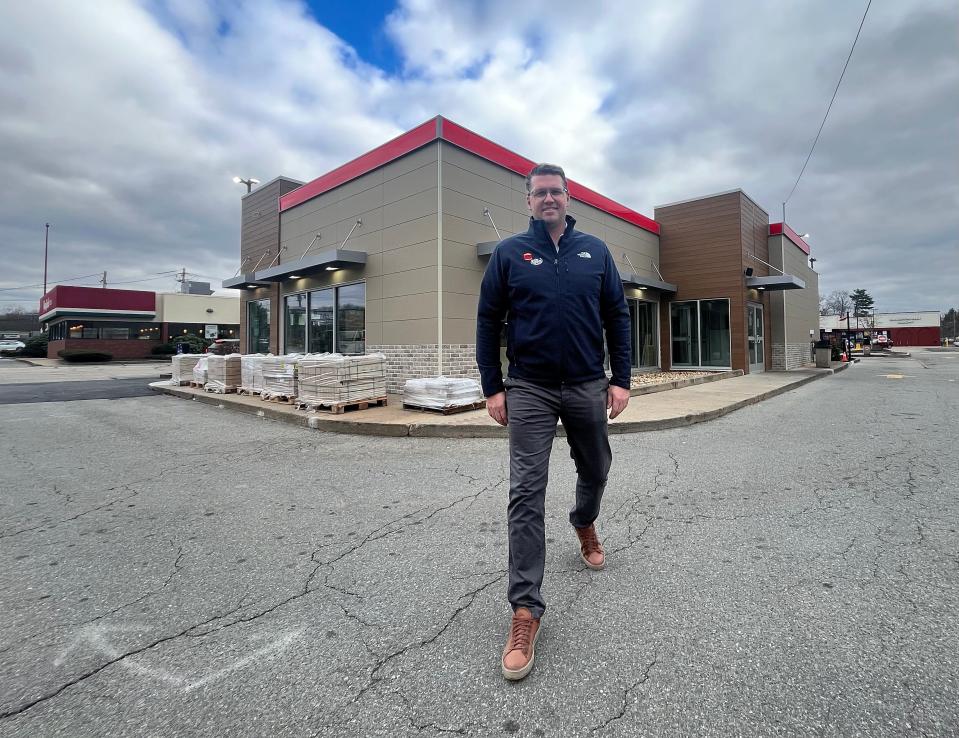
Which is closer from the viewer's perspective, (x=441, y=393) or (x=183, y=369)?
(x=441, y=393)

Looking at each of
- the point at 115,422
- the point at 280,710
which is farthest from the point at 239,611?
the point at 115,422

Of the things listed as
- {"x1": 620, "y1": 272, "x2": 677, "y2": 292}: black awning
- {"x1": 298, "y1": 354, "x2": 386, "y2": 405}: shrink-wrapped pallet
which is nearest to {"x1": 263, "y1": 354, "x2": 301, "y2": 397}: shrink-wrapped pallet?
{"x1": 298, "y1": 354, "x2": 386, "y2": 405}: shrink-wrapped pallet

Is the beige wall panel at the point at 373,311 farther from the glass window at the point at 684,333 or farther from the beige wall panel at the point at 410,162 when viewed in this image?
the glass window at the point at 684,333

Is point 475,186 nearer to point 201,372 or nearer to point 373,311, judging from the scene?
point 373,311

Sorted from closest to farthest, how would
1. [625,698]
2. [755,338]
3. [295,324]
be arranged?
[625,698] < [295,324] < [755,338]

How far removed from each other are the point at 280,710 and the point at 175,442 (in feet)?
18.9

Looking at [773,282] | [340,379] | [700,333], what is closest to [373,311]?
[340,379]

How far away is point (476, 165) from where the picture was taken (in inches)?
401

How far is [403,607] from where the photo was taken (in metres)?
2.28

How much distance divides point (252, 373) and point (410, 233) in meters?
4.62

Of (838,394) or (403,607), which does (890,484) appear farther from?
(838,394)

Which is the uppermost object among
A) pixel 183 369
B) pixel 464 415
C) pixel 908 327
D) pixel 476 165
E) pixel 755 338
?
pixel 908 327

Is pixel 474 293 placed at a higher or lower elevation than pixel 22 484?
higher

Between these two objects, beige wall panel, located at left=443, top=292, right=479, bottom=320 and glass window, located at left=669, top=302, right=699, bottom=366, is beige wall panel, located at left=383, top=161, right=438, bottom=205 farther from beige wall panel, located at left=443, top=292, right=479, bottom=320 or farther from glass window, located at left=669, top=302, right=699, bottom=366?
glass window, located at left=669, top=302, right=699, bottom=366
